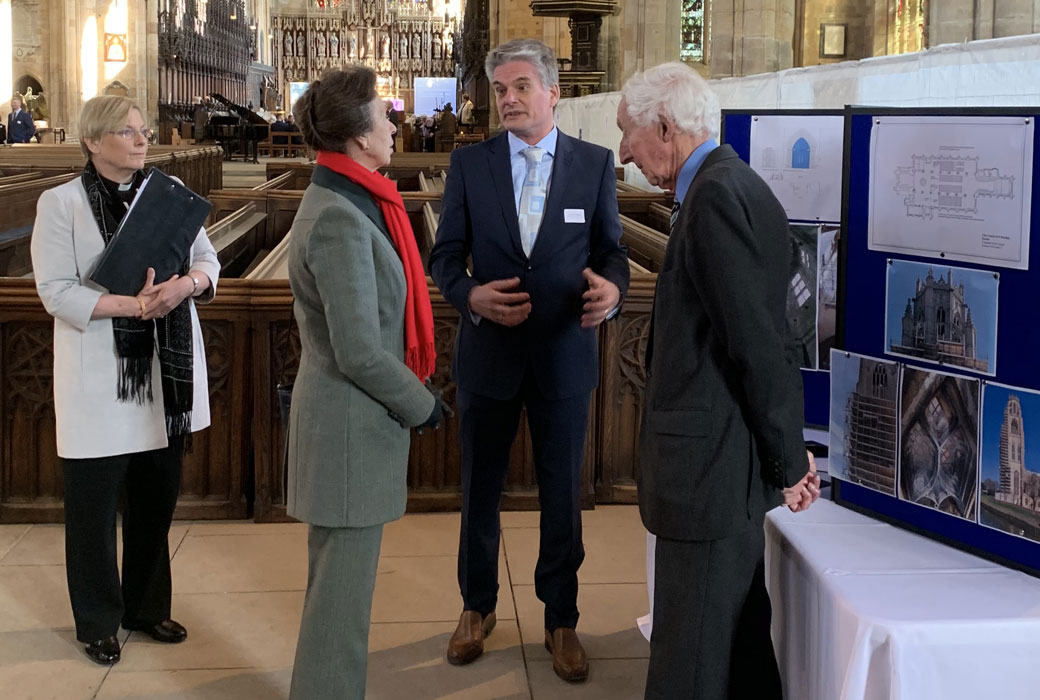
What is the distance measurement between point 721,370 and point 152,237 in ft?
5.05

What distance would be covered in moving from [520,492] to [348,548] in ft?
6.29

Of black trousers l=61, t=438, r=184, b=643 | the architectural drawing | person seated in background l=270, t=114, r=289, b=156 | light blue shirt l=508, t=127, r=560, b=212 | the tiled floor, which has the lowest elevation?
the tiled floor

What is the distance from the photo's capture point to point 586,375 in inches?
115

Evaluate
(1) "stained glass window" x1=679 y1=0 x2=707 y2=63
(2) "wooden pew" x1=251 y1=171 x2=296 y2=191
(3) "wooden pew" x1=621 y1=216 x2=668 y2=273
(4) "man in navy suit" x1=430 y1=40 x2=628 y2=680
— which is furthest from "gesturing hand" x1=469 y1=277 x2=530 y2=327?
(1) "stained glass window" x1=679 y1=0 x2=707 y2=63

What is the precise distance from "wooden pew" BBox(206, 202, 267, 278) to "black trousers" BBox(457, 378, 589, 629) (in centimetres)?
205

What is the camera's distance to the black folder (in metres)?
2.80

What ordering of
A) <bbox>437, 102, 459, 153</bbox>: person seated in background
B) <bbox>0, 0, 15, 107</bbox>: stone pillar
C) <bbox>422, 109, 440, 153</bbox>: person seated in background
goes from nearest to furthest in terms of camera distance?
<bbox>437, 102, 459, 153</bbox>: person seated in background
<bbox>422, 109, 440, 153</bbox>: person seated in background
<bbox>0, 0, 15, 107</bbox>: stone pillar

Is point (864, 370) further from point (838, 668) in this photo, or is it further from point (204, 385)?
point (204, 385)

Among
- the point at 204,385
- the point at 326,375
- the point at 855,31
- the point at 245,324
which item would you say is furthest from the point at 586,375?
the point at 855,31

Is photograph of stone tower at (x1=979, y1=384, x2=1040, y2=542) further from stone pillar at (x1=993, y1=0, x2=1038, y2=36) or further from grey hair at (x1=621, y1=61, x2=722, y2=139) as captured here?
stone pillar at (x1=993, y1=0, x2=1038, y2=36)

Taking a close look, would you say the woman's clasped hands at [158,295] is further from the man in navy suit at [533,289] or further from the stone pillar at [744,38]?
the stone pillar at [744,38]

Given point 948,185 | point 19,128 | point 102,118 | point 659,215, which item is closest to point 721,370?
point 948,185

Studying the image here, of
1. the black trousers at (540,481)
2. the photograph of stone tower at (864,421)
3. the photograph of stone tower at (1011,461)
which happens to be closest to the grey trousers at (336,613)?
the black trousers at (540,481)

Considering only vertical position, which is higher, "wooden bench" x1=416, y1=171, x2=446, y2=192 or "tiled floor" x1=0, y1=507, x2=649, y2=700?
"wooden bench" x1=416, y1=171, x2=446, y2=192
